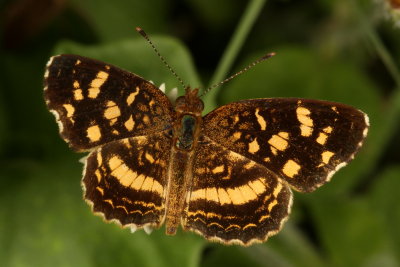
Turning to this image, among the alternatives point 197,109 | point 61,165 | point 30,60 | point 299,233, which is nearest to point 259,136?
point 197,109

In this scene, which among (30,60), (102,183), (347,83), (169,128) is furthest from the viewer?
(347,83)

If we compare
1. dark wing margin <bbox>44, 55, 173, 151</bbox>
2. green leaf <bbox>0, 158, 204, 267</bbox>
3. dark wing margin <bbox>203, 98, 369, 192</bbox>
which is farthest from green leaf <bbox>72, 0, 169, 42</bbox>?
dark wing margin <bbox>203, 98, 369, 192</bbox>

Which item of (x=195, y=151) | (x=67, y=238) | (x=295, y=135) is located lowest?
(x=67, y=238)

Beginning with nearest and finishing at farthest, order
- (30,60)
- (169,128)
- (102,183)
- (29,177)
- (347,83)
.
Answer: (102,183), (169,128), (29,177), (30,60), (347,83)

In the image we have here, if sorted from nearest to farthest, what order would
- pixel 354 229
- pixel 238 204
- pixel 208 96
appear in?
pixel 238 204, pixel 208 96, pixel 354 229

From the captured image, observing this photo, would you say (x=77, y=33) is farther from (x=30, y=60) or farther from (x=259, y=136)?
(x=259, y=136)

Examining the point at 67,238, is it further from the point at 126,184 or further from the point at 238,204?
the point at 238,204

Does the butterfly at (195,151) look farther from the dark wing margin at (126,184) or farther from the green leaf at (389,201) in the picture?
the green leaf at (389,201)

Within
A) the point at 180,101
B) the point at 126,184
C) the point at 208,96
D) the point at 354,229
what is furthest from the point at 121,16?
the point at 354,229

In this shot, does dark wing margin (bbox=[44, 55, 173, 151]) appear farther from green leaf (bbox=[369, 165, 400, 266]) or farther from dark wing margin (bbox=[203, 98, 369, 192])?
green leaf (bbox=[369, 165, 400, 266])
